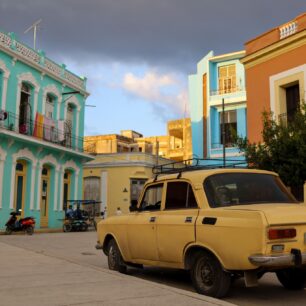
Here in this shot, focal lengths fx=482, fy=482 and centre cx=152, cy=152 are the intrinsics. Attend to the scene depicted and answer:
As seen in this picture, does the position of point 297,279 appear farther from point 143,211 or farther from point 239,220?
point 143,211

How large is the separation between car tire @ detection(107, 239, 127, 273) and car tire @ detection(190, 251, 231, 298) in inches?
93.6

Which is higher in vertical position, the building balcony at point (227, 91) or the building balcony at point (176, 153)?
the building balcony at point (227, 91)

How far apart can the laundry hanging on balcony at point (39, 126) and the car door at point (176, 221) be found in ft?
62.1

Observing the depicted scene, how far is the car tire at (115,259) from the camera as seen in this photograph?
9.27m

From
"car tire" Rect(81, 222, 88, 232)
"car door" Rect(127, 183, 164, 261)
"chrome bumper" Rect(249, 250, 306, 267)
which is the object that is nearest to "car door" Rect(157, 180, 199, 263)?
"car door" Rect(127, 183, 164, 261)

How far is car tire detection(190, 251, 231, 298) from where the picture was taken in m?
6.74

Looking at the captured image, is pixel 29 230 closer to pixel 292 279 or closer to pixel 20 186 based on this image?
pixel 20 186

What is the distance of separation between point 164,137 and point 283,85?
1875 inches

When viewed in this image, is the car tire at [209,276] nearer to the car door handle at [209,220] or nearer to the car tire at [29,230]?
the car door handle at [209,220]

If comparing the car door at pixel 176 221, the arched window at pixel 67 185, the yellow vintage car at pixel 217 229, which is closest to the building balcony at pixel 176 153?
the arched window at pixel 67 185

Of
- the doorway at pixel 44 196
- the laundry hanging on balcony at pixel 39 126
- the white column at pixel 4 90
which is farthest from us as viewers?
the doorway at pixel 44 196

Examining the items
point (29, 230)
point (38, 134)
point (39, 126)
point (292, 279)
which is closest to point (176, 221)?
point (292, 279)

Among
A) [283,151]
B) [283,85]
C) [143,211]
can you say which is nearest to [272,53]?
[283,85]

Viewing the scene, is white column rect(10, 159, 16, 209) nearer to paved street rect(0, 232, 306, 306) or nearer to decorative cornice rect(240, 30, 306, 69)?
decorative cornice rect(240, 30, 306, 69)
